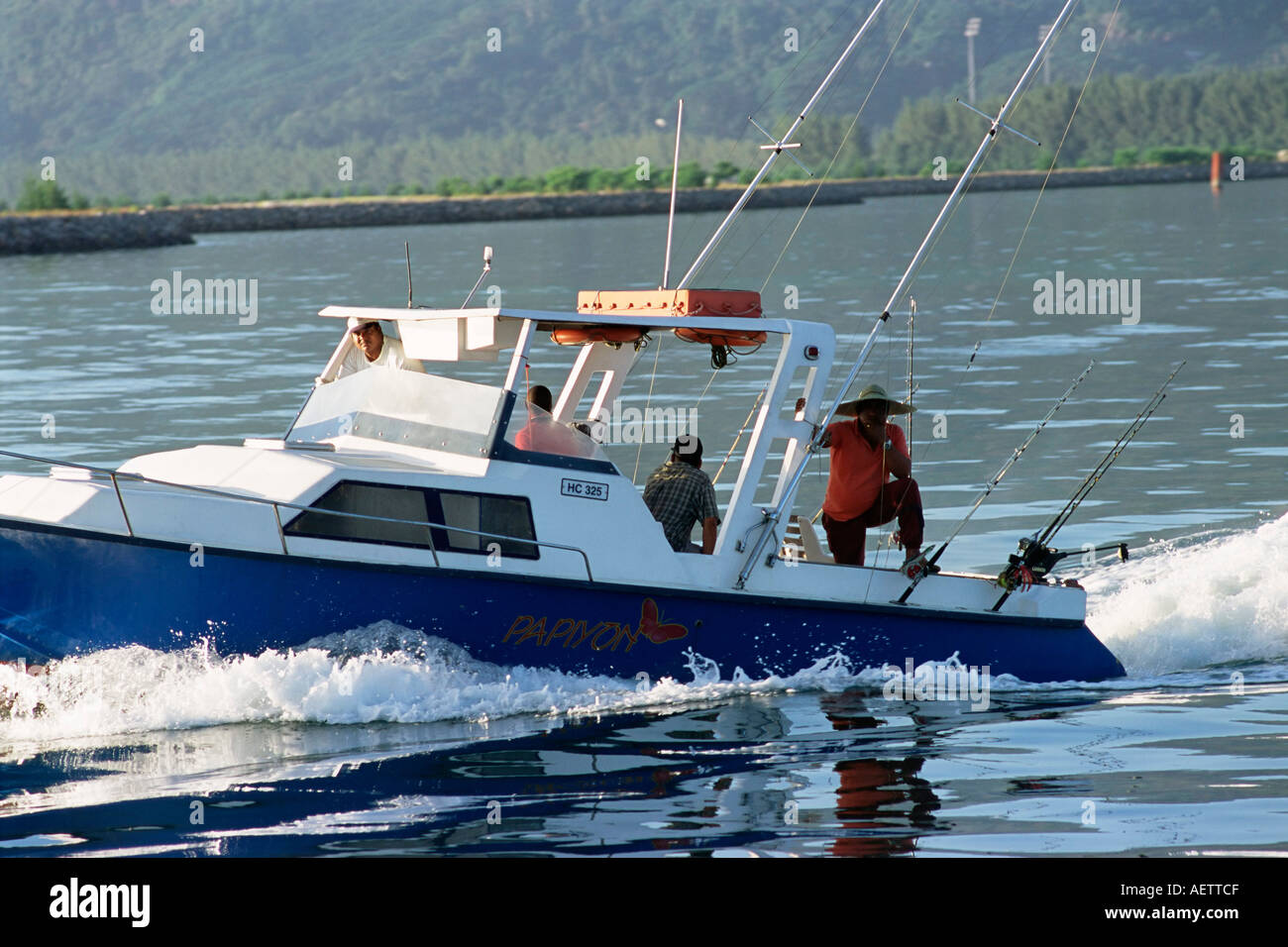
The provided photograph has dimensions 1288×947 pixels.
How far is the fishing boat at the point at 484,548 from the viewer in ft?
30.3

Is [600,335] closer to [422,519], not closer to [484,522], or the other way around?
[484,522]

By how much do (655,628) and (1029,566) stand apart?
105 inches

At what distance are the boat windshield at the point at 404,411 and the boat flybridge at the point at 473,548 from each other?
15mm

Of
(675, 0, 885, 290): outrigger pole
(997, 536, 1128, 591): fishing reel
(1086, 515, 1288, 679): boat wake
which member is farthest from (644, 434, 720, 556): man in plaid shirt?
(1086, 515, 1288, 679): boat wake

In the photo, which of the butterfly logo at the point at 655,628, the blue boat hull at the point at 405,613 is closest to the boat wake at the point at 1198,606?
the blue boat hull at the point at 405,613

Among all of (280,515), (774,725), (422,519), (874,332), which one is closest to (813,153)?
(874,332)

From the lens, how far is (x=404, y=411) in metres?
10.2

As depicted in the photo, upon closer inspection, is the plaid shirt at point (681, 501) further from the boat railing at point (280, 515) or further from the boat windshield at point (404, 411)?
the boat windshield at point (404, 411)

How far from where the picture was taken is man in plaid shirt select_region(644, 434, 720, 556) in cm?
1033

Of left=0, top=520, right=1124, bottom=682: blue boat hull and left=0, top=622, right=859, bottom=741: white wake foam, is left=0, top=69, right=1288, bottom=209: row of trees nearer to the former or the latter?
left=0, top=520, right=1124, bottom=682: blue boat hull

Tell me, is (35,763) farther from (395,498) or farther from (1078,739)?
(1078,739)
